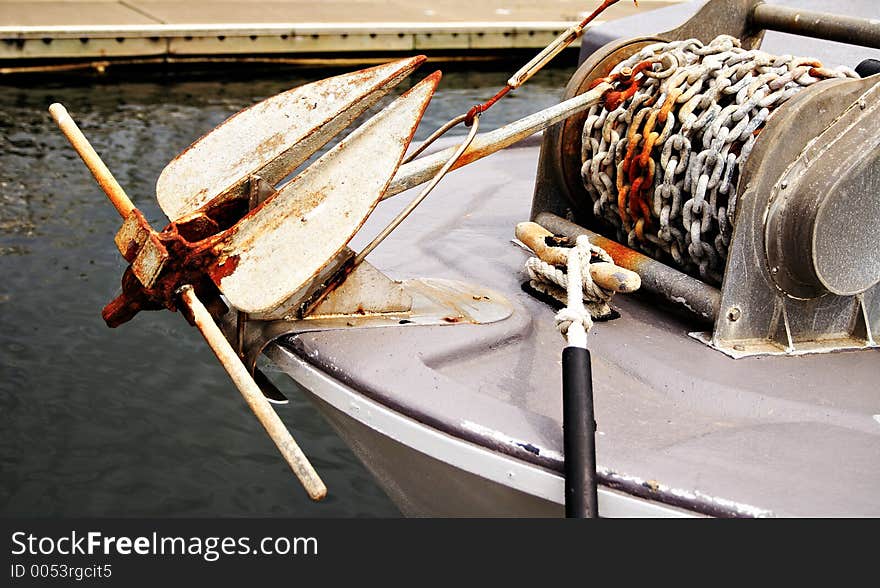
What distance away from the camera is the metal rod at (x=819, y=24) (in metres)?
2.49

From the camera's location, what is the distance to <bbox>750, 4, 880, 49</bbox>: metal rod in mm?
2492

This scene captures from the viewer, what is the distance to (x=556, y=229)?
263 cm

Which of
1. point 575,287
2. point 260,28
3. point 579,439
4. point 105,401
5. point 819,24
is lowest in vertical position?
point 105,401

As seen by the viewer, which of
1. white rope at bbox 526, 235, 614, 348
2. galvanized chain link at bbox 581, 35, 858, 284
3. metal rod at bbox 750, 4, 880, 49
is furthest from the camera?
metal rod at bbox 750, 4, 880, 49

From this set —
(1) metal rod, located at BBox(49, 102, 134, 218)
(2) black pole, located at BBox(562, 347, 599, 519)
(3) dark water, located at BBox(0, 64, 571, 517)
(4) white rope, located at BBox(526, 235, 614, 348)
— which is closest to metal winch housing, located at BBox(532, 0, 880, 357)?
(4) white rope, located at BBox(526, 235, 614, 348)

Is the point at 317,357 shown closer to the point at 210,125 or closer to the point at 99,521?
the point at 99,521

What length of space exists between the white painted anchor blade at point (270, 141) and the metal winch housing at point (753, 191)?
0.55 meters

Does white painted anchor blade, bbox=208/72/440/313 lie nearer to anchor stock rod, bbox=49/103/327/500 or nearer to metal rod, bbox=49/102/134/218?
anchor stock rod, bbox=49/103/327/500

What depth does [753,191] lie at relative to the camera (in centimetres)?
213

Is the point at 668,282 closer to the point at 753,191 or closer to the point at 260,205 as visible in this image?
the point at 753,191

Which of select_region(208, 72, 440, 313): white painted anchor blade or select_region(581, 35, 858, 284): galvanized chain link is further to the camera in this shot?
select_region(581, 35, 858, 284): galvanized chain link

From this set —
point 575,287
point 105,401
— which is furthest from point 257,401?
point 105,401

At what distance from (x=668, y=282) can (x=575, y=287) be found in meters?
0.32

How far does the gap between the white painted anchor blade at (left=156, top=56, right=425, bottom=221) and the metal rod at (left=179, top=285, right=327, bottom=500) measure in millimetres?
229
